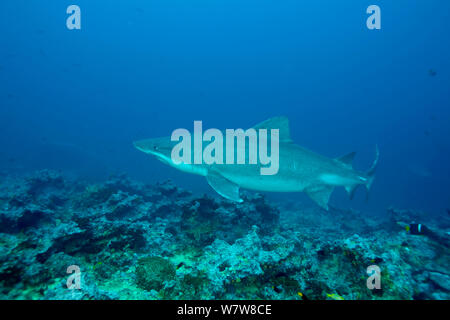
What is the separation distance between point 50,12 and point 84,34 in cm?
2477

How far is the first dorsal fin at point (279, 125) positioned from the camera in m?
6.55

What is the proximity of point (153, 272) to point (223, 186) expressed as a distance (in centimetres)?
310

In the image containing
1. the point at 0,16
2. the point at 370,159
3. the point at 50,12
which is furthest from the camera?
the point at 50,12

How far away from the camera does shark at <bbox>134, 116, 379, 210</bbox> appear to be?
20.8 ft

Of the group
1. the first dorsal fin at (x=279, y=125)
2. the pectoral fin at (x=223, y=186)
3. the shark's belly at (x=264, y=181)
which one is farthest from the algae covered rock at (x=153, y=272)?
the first dorsal fin at (x=279, y=125)

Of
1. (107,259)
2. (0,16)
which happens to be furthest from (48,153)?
(0,16)

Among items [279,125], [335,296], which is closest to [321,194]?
[279,125]

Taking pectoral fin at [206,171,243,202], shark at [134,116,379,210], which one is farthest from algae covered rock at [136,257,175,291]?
shark at [134,116,379,210]

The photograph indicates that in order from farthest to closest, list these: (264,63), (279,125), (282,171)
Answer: (264,63) → (279,125) → (282,171)

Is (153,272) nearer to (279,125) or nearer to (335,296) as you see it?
(335,296)

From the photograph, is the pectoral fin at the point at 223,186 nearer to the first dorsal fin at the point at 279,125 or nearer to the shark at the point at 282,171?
the shark at the point at 282,171

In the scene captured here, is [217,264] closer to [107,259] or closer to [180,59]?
[107,259]

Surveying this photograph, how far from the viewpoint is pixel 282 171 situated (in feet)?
21.0

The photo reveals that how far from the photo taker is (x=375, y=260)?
3.18 meters
